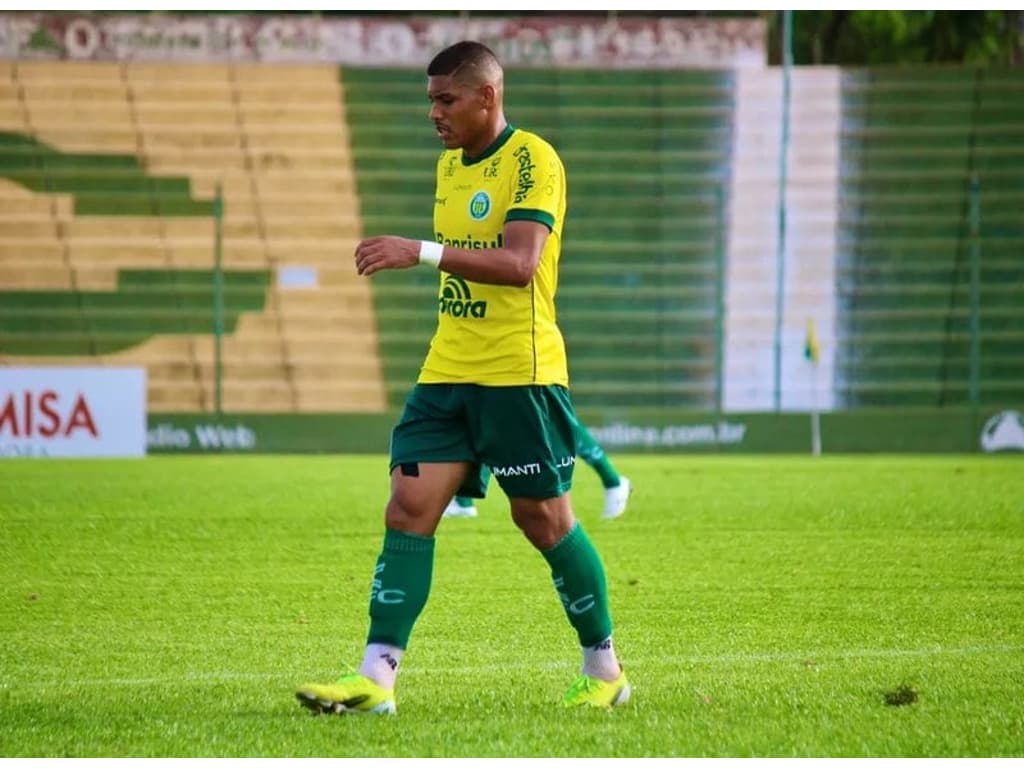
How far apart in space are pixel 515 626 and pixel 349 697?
2272 millimetres

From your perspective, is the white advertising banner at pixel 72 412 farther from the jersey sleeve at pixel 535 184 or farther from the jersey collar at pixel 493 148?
the jersey sleeve at pixel 535 184

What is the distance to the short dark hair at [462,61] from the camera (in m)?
5.64

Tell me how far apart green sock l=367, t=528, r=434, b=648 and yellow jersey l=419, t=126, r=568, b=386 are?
0.49m

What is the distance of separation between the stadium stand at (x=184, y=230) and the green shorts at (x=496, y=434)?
60.7ft

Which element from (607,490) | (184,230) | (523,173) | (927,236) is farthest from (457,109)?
(927,236)

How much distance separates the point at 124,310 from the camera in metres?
24.7

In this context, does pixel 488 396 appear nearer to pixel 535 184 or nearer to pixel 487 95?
pixel 535 184

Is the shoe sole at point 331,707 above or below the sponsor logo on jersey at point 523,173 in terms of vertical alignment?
below

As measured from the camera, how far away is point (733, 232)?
2652 cm

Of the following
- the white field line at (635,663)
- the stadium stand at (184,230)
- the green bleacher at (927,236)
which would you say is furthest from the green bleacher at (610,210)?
the white field line at (635,663)

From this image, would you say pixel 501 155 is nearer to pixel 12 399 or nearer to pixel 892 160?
pixel 12 399

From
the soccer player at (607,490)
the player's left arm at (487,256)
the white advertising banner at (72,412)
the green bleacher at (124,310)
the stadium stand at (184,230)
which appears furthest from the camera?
the stadium stand at (184,230)

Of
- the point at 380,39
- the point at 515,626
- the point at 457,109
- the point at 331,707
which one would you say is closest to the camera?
the point at 331,707
